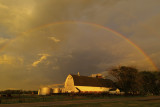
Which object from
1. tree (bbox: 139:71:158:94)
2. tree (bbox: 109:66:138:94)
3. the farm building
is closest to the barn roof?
the farm building

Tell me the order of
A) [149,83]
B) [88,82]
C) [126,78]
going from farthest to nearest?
[149,83] → [88,82] → [126,78]

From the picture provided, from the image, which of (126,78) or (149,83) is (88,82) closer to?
(126,78)

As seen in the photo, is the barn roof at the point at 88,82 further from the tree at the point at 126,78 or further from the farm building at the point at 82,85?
the tree at the point at 126,78

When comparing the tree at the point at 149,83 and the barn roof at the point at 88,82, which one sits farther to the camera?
the tree at the point at 149,83

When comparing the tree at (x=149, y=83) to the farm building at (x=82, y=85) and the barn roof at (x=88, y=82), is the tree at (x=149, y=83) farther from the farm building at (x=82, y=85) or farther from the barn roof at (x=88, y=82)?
the farm building at (x=82, y=85)

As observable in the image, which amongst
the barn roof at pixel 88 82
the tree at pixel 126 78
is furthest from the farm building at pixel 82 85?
the tree at pixel 126 78

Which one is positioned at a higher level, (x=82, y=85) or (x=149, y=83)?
(x=82, y=85)

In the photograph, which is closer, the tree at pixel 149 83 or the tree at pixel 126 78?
the tree at pixel 126 78

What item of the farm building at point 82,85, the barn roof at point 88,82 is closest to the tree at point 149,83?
the barn roof at point 88,82

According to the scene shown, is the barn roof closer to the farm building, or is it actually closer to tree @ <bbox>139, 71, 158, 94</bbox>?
the farm building

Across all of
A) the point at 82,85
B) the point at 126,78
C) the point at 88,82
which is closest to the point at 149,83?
the point at 126,78

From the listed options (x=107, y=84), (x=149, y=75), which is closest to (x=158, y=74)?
(x=149, y=75)

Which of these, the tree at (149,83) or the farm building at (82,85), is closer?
the farm building at (82,85)

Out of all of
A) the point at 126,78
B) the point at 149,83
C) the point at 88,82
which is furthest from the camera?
the point at 149,83
